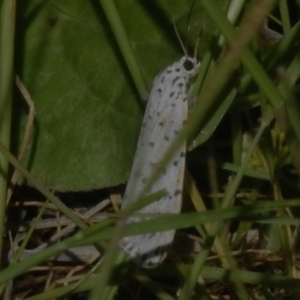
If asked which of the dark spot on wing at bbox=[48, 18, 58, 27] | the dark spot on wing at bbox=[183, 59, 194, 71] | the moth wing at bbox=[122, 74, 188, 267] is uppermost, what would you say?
the dark spot on wing at bbox=[48, 18, 58, 27]

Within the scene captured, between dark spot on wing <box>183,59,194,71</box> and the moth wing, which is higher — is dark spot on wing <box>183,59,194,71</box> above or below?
above

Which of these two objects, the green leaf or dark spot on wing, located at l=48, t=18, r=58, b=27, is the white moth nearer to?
the green leaf

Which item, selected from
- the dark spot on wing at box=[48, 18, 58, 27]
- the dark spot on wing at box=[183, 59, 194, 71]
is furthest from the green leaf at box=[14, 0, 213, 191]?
the dark spot on wing at box=[183, 59, 194, 71]

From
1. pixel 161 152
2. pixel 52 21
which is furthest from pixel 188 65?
pixel 52 21

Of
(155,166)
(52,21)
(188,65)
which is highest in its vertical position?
(52,21)

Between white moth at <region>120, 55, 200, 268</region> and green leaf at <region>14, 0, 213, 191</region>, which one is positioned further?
green leaf at <region>14, 0, 213, 191</region>

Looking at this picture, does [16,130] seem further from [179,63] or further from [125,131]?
[179,63]

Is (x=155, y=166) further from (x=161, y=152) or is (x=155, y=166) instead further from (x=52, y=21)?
(x=52, y=21)

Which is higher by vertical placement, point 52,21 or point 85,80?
point 52,21

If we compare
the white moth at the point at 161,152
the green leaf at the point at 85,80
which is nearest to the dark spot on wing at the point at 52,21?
the green leaf at the point at 85,80
